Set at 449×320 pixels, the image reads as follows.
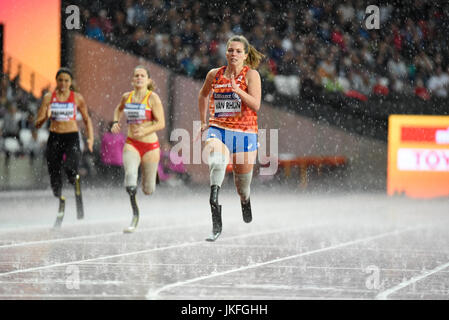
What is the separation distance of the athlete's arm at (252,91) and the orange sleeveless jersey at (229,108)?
8cm

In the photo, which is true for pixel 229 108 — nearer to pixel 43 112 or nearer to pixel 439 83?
pixel 43 112

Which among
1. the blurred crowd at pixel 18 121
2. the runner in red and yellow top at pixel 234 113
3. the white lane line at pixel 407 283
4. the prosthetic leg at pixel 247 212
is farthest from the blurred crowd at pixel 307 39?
the white lane line at pixel 407 283

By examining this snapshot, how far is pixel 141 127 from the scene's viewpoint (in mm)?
12914

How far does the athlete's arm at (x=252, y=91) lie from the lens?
923 cm

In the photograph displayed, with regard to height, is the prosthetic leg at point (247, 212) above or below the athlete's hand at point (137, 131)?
below

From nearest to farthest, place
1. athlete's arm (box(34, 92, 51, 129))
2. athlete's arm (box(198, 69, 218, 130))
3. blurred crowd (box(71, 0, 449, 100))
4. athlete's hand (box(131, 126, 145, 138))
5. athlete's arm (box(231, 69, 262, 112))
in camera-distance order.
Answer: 1. athlete's arm (box(231, 69, 262, 112))
2. athlete's arm (box(198, 69, 218, 130))
3. athlete's hand (box(131, 126, 145, 138))
4. athlete's arm (box(34, 92, 51, 129))
5. blurred crowd (box(71, 0, 449, 100))

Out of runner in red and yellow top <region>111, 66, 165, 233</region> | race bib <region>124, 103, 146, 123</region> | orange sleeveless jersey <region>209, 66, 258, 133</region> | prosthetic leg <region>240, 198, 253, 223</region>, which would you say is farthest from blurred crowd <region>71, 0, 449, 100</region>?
orange sleeveless jersey <region>209, 66, 258, 133</region>

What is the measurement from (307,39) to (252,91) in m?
22.6

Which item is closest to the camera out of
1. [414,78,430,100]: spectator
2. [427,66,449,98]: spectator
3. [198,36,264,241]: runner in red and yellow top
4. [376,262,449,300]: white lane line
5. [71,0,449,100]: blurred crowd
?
→ [376,262,449,300]: white lane line

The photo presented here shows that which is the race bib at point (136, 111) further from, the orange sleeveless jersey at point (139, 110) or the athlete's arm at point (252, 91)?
the athlete's arm at point (252, 91)

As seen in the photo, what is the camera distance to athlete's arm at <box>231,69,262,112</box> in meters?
9.23

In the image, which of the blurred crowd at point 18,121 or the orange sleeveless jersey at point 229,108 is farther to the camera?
the blurred crowd at point 18,121

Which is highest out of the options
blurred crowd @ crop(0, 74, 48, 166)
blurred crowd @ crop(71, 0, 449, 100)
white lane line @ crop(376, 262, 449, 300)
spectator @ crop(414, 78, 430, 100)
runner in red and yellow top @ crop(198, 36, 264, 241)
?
blurred crowd @ crop(71, 0, 449, 100)

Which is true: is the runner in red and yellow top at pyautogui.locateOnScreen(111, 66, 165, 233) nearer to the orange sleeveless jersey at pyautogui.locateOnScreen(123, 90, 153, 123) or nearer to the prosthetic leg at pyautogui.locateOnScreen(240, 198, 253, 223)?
the orange sleeveless jersey at pyautogui.locateOnScreen(123, 90, 153, 123)
